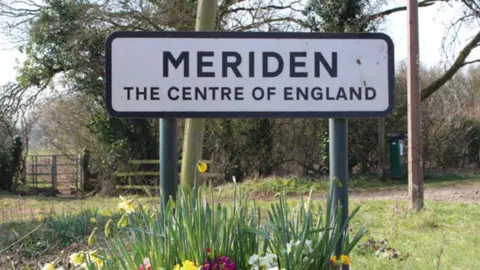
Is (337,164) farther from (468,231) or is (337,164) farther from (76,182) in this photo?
(76,182)

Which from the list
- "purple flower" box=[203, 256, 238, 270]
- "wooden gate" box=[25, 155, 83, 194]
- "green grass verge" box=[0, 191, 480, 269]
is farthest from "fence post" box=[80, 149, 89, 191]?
"purple flower" box=[203, 256, 238, 270]

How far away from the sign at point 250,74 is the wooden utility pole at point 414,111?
22.1 feet

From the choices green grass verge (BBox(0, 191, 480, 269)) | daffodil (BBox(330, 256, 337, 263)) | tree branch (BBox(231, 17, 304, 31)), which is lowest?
green grass verge (BBox(0, 191, 480, 269))

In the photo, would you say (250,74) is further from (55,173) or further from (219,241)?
(55,173)

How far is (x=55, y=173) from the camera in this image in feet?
63.5

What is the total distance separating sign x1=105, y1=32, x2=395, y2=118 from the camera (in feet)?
8.28

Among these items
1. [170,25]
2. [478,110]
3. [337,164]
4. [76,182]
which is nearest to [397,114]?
[478,110]

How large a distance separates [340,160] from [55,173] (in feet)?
59.9

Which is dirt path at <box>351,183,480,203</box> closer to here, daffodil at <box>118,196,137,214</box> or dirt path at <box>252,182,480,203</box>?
dirt path at <box>252,182,480,203</box>

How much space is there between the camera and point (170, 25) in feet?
54.3

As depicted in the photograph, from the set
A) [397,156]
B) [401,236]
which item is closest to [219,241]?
[401,236]

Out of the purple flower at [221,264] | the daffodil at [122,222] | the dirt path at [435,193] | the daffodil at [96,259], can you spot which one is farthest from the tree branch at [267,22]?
the purple flower at [221,264]

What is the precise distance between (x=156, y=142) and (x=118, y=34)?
15.8 m

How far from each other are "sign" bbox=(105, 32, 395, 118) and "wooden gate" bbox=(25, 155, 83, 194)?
17.3 m
